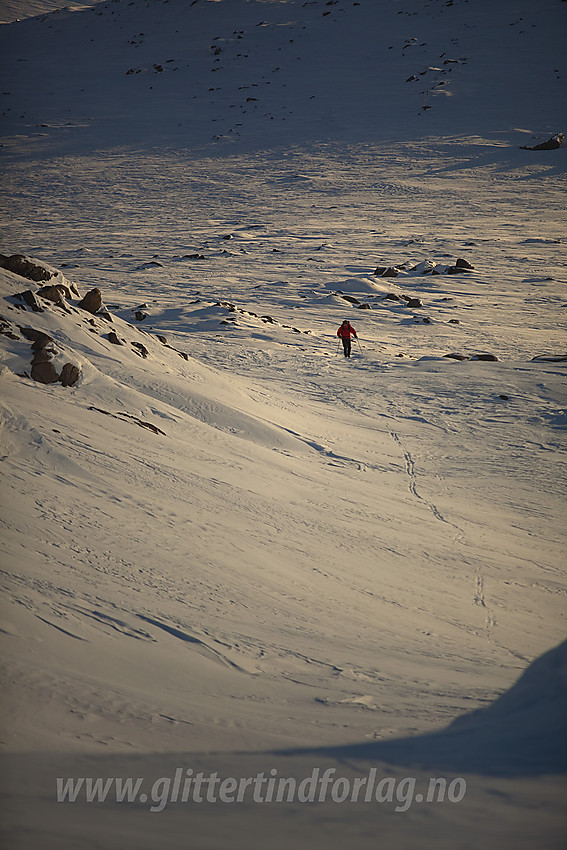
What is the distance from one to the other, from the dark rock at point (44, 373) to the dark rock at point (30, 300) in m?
1.34

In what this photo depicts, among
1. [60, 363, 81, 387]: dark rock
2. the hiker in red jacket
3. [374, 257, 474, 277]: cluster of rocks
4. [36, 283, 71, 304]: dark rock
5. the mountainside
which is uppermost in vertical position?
the mountainside

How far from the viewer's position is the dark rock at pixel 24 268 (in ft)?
26.8

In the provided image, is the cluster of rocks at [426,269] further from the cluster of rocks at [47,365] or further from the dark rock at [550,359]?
the cluster of rocks at [47,365]

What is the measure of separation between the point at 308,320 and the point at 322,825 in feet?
42.3

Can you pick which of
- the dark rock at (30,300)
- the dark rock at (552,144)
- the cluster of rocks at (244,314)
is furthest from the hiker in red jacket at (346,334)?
the dark rock at (552,144)

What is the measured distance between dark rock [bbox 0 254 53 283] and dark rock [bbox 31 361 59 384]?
2667 millimetres

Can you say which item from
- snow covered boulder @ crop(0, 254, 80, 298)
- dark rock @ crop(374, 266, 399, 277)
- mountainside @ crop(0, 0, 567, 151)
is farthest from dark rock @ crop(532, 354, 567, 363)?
mountainside @ crop(0, 0, 567, 151)

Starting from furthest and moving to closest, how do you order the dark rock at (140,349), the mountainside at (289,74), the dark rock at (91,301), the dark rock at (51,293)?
the mountainside at (289,74)
the dark rock at (91,301)
the dark rock at (140,349)
the dark rock at (51,293)

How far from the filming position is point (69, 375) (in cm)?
633

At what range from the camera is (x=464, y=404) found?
972cm

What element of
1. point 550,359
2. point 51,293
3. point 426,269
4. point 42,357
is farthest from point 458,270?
point 42,357

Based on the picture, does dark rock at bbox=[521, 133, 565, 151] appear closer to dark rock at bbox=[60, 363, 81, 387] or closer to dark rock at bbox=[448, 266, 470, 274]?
dark rock at bbox=[448, 266, 470, 274]

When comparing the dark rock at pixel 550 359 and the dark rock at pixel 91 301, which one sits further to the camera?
the dark rock at pixel 550 359

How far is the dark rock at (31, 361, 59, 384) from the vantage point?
6.13 meters
